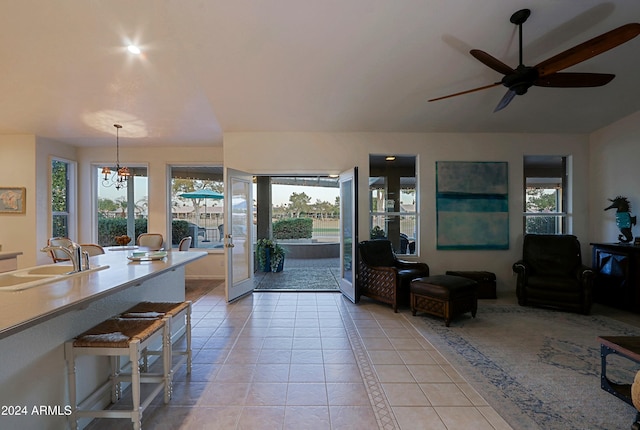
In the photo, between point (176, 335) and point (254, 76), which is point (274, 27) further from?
point (176, 335)

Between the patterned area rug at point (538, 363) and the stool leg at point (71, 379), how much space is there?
2.63 meters

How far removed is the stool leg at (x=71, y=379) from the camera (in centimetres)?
163

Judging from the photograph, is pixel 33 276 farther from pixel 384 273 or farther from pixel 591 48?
pixel 591 48

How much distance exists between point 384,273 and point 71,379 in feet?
11.1

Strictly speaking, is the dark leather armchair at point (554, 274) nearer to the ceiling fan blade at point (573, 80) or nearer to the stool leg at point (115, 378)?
the ceiling fan blade at point (573, 80)

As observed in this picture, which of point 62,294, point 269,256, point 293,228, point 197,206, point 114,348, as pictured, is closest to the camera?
point 62,294

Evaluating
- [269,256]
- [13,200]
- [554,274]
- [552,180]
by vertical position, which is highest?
[552,180]

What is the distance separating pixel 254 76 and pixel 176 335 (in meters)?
3.08

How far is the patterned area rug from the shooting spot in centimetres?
194

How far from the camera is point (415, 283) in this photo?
3.79 metres

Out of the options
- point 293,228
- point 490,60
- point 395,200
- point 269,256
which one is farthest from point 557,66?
point 293,228

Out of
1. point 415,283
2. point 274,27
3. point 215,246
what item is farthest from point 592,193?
point 215,246

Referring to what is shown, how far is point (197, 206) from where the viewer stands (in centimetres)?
636

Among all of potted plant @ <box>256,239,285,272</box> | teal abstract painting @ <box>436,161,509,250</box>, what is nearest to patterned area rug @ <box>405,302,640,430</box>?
teal abstract painting @ <box>436,161,509,250</box>
